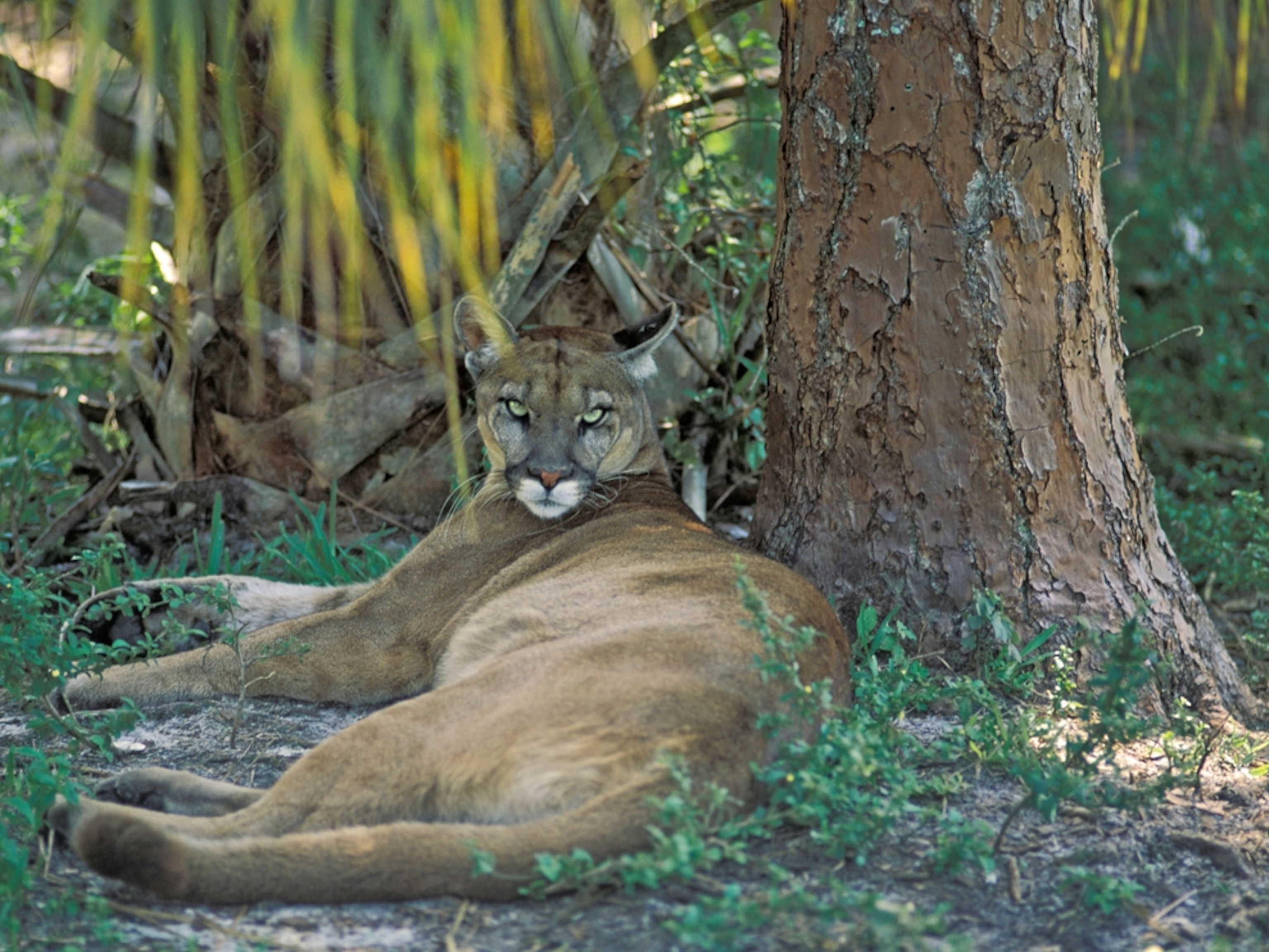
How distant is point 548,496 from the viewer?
3941 millimetres

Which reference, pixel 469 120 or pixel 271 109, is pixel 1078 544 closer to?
pixel 469 120

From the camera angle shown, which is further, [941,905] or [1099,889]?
[1099,889]

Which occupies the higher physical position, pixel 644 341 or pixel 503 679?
pixel 644 341

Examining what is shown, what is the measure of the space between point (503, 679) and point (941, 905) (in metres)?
1.01

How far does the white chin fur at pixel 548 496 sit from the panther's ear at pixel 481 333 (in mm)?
492

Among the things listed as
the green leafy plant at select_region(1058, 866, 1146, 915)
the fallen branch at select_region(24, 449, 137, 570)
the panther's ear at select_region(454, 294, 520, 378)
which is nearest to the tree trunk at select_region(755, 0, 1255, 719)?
the panther's ear at select_region(454, 294, 520, 378)

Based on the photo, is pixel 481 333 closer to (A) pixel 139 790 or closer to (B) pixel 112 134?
(B) pixel 112 134

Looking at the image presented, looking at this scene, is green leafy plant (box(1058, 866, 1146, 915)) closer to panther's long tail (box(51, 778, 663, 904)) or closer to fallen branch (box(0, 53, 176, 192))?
panther's long tail (box(51, 778, 663, 904))

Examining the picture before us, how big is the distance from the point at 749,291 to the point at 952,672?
192 cm

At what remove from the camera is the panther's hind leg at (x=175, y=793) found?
278 cm

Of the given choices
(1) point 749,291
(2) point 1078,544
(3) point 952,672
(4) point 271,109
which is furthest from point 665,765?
(1) point 749,291

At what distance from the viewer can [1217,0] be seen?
4.05 meters

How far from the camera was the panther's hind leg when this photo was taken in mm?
2775

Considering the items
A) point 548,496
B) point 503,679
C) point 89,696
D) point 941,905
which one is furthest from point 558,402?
point 941,905
